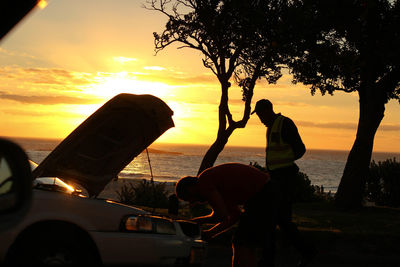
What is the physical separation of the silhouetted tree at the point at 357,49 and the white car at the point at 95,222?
1140 cm

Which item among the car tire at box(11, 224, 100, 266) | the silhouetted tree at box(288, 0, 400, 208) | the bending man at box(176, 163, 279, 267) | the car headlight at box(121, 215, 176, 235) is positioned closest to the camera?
the car tire at box(11, 224, 100, 266)

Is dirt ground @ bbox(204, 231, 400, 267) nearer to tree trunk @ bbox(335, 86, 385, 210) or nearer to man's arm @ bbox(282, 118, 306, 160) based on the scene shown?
man's arm @ bbox(282, 118, 306, 160)

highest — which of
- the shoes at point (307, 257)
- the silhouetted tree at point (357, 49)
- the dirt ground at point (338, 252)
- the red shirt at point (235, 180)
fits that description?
the silhouetted tree at point (357, 49)

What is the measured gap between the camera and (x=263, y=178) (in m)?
6.12

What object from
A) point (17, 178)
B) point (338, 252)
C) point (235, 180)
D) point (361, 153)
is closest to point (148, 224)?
point (235, 180)

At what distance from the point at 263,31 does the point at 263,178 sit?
12.0m

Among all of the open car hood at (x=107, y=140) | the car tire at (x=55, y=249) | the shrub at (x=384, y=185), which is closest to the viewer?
the car tire at (x=55, y=249)

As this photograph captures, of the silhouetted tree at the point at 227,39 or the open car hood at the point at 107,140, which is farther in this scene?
the silhouetted tree at the point at 227,39

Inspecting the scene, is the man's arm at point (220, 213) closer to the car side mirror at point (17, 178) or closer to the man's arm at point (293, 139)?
the man's arm at point (293, 139)

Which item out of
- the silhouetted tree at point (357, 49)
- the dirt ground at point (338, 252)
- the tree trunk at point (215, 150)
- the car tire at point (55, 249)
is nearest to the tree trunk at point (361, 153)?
the silhouetted tree at point (357, 49)

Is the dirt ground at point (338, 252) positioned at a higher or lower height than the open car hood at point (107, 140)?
lower

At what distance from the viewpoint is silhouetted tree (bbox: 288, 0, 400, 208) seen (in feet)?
56.3

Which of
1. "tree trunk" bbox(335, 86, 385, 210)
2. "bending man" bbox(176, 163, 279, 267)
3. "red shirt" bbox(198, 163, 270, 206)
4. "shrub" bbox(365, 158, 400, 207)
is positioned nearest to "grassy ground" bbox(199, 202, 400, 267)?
"bending man" bbox(176, 163, 279, 267)

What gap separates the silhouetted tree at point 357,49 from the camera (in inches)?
675
